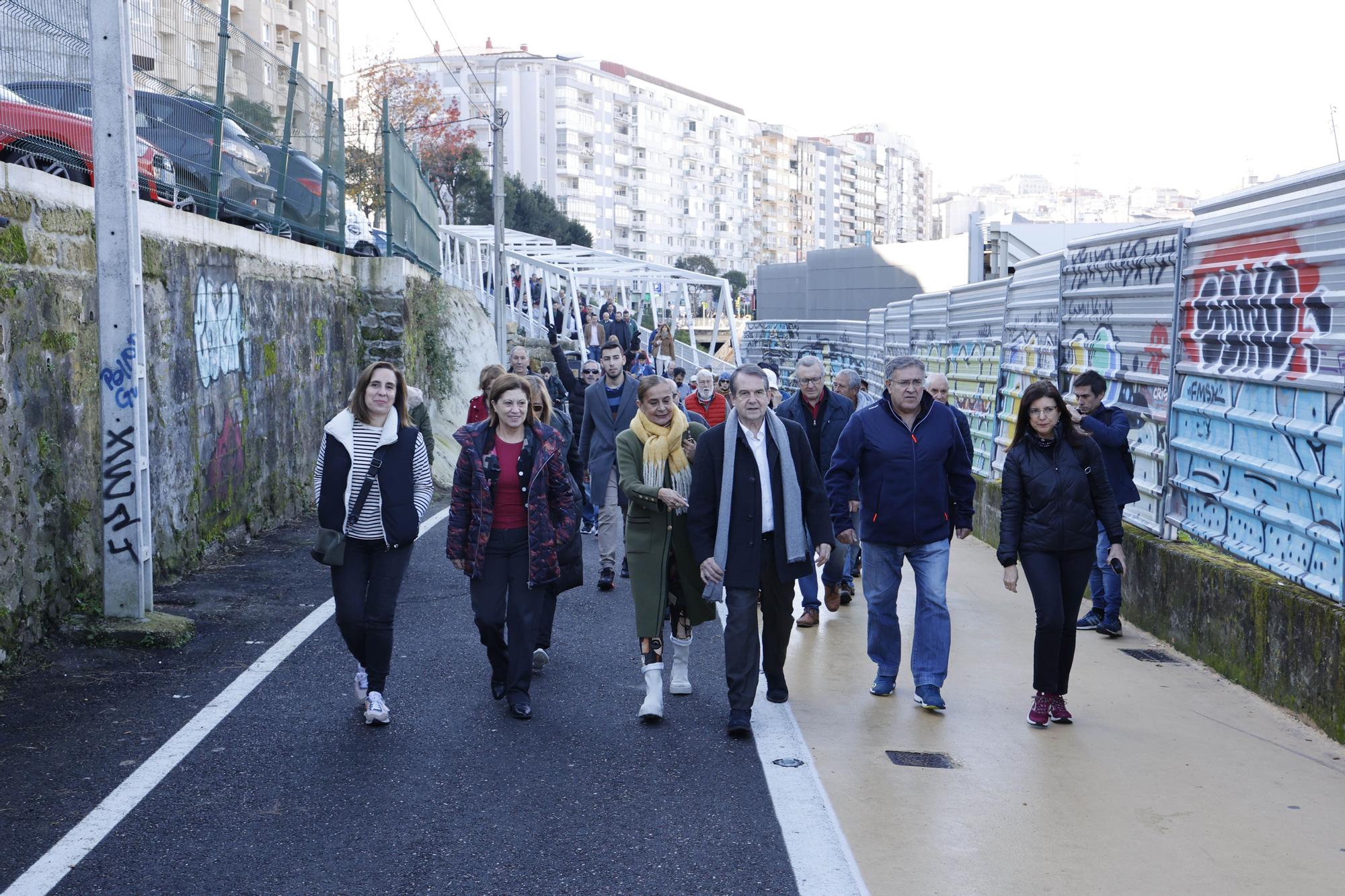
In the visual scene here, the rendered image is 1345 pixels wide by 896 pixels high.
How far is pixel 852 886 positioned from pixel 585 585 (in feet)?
20.0

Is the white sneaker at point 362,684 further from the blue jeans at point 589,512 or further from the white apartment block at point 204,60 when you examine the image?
the blue jeans at point 589,512

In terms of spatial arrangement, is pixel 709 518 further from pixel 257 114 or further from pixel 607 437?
pixel 257 114

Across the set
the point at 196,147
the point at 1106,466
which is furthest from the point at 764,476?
the point at 196,147

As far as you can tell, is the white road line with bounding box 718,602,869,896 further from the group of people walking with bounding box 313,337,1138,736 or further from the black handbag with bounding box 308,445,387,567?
the black handbag with bounding box 308,445,387,567

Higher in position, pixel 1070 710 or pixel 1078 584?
pixel 1078 584

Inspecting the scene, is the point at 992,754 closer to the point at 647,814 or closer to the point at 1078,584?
the point at 1078,584

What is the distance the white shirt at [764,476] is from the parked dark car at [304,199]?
836cm

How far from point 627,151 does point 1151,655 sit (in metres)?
133

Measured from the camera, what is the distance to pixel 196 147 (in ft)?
36.2

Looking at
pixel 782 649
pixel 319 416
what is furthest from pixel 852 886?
pixel 319 416

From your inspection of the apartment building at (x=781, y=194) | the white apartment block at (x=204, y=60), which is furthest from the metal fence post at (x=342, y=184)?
the apartment building at (x=781, y=194)

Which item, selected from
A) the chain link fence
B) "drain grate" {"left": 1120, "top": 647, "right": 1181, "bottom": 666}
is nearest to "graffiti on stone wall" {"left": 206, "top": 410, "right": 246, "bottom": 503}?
the chain link fence

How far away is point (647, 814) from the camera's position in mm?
5102

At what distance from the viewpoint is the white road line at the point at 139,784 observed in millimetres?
4383
